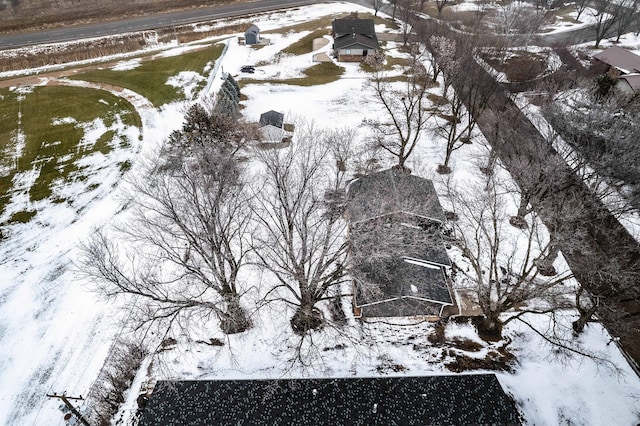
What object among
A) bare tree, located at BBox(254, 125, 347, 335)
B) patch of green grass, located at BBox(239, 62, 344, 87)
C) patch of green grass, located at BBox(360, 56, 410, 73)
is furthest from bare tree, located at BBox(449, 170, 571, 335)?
patch of green grass, located at BBox(360, 56, 410, 73)

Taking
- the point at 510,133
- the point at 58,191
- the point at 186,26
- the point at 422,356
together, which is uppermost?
the point at 186,26

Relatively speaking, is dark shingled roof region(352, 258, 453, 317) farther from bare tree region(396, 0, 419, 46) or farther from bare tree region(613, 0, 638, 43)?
bare tree region(613, 0, 638, 43)

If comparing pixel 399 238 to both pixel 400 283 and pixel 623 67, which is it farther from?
pixel 623 67

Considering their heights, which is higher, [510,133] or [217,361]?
[510,133]

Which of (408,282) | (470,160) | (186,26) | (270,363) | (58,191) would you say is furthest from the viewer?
(186,26)

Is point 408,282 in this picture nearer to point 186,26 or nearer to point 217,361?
point 217,361

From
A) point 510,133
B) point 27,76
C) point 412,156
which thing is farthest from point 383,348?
point 27,76
